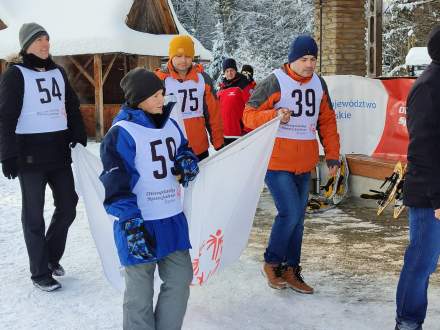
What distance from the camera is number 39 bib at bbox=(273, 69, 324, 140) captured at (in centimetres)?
455

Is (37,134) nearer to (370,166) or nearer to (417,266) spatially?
(417,266)

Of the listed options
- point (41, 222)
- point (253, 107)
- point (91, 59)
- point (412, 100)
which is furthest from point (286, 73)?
point (91, 59)

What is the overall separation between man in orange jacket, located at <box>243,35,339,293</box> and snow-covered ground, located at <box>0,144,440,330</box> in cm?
24

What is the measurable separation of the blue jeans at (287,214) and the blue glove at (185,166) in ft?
4.43

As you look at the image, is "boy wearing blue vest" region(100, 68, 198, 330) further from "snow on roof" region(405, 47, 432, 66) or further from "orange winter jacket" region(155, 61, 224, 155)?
"snow on roof" region(405, 47, 432, 66)

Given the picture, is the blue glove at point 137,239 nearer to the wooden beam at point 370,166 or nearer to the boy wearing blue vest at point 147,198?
the boy wearing blue vest at point 147,198

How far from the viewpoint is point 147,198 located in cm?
318

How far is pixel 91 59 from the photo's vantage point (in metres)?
Answer: 20.7

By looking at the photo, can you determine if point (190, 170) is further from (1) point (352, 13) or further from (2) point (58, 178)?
(1) point (352, 13)

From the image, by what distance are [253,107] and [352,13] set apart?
7.63m

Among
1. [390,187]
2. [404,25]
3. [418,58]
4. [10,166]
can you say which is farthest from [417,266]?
[404,25]

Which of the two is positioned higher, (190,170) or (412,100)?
(412,100)

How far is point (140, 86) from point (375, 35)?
329 inches

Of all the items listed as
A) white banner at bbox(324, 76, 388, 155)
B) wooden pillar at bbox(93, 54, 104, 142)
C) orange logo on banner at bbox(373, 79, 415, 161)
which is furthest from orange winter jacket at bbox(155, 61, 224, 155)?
wooden pillar at bbox(93, 54, 104, 142)
